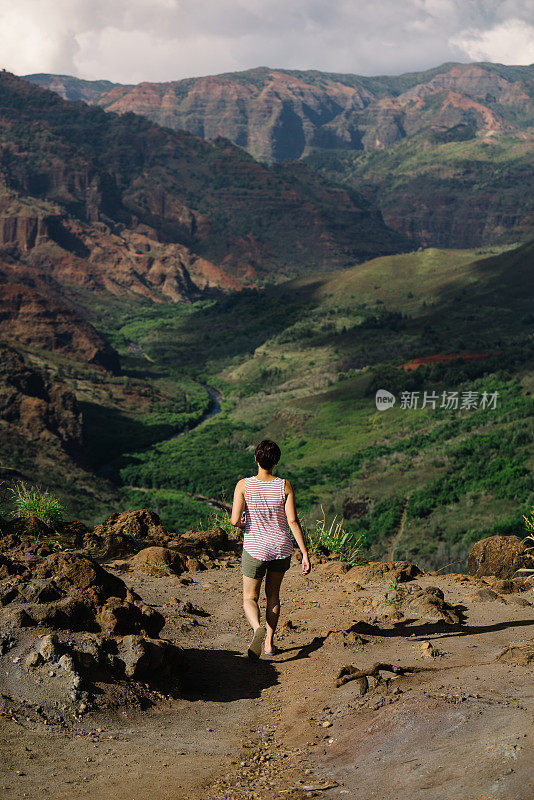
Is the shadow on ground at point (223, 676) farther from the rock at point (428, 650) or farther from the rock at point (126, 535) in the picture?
the rock at point (126, 535)

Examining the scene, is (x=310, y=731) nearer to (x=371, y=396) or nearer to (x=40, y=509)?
(x=40, y=509)

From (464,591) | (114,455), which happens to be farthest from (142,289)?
(464,591)

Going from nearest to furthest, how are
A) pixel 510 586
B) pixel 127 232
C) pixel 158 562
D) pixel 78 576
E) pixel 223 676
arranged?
pixel 223 676 < pixel 78 576 < pixel 510 586 < pixel 158 562 < pixel 127 232

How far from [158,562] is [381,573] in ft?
10.0

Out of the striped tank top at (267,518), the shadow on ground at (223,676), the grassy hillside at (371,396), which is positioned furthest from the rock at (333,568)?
the grassy hillside at (371,396)

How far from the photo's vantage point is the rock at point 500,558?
11.6 m

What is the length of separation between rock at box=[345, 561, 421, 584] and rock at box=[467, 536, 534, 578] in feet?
4.57

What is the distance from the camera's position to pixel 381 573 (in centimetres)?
1091

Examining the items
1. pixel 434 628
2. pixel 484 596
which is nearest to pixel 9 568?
pixel 434 628

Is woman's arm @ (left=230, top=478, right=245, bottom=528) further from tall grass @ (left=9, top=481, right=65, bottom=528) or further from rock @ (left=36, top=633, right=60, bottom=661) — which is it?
tall grass @ (left=9, top=481, right=65, bottom=528)

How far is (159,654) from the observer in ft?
22.5

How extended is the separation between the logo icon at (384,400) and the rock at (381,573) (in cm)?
5588

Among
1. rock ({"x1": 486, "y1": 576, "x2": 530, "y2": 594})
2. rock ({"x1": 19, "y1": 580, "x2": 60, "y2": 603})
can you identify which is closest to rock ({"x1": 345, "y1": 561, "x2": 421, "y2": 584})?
rock ({"x1": 486, "y1": 576, "x2": 530, "y2": 594})

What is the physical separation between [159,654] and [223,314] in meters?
126
